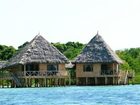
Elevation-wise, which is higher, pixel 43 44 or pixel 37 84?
pixel 43 44

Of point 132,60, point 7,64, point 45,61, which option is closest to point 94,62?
point 45,61

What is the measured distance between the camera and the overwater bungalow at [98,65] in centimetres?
5150

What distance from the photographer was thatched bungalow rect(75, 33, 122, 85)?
51.5m

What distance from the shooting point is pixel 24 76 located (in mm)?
48812

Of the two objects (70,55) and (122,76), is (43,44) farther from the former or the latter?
(70,55)

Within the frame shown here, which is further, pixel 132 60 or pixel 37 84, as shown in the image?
pixel 132 60

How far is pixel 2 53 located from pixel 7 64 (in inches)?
818

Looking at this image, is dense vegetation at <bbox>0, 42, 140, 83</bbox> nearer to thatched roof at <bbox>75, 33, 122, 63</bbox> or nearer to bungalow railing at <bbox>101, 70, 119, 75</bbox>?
bungalow railing at <bbox>101, 70, 119, 75</bbox>

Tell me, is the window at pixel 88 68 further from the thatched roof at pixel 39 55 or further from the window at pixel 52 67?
the thatched roof at pixel 39 55

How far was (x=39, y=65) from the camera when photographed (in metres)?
50.6

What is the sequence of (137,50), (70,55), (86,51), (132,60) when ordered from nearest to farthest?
1. (86,51)
2. (132,60)
3. (70,55)
4. (137,50)

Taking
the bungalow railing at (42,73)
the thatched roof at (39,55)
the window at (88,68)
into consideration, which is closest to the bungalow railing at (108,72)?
the window at (88,68)

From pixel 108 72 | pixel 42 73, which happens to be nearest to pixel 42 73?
pixel 42 73

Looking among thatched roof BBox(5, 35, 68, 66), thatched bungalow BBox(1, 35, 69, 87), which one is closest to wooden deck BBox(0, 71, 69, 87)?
thatched bungalow BBox(1, 35, 69, 87)
